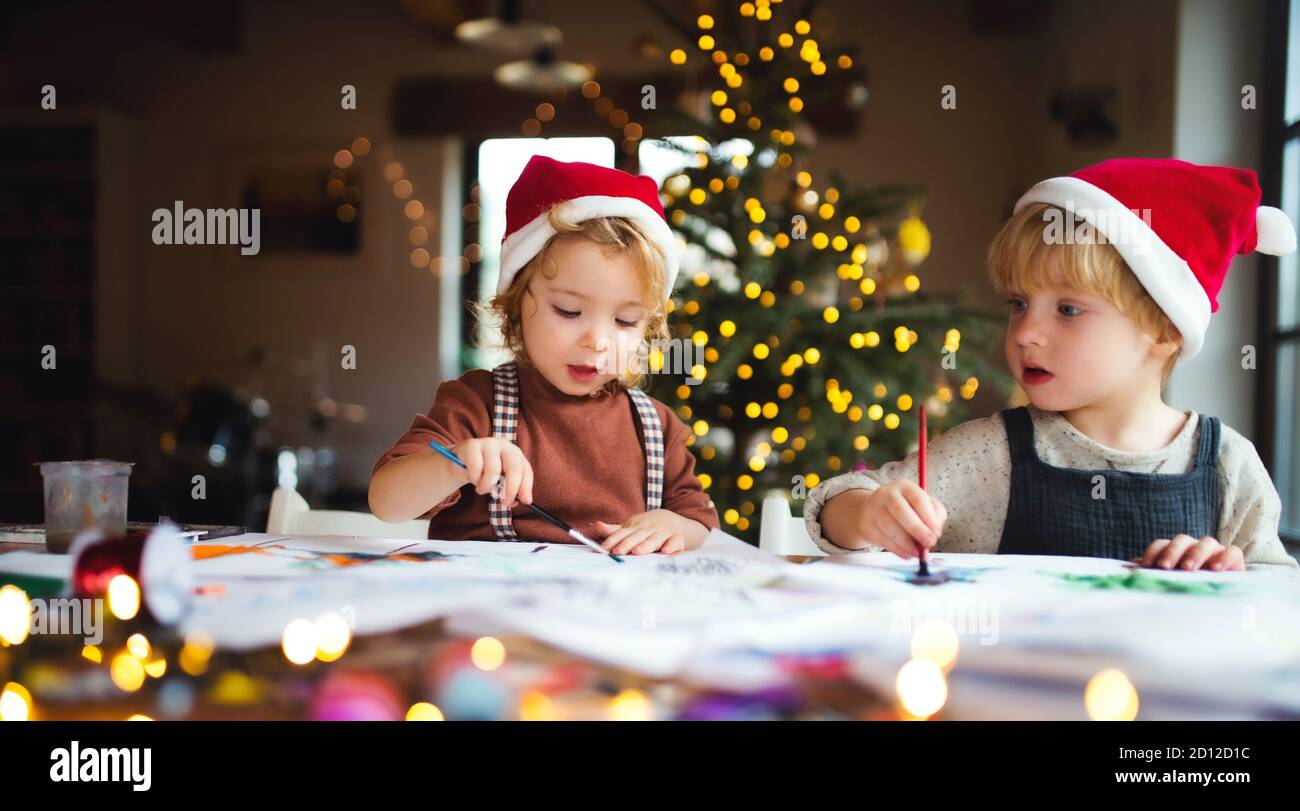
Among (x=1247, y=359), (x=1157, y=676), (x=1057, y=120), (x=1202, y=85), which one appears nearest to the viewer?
(x=1157, y=676)

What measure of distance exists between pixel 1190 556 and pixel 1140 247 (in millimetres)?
361

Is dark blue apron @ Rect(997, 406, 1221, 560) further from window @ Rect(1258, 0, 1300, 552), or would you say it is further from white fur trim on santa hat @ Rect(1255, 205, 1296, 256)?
window @ Rect(1258, 0, 1300, 552)

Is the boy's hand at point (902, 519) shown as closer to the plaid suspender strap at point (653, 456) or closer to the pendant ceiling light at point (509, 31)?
the plaid suspender strap at point (653, 456)

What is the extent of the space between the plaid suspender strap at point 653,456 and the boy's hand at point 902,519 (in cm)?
36

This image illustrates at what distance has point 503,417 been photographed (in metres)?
1.08

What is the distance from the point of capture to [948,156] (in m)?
4.40

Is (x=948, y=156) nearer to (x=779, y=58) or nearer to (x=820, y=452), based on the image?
(x=779, y=58)

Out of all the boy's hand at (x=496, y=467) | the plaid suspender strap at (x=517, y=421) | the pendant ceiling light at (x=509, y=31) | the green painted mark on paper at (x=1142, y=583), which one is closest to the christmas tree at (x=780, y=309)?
the plaid suspender strap at (x=517, y=421)

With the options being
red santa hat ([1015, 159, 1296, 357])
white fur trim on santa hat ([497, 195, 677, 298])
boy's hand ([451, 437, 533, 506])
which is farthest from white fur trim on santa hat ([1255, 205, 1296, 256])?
boy's hand ([451, 437, 533, 506])

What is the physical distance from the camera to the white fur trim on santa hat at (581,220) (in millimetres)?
1066

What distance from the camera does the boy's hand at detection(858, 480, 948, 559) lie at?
0.72 meters
